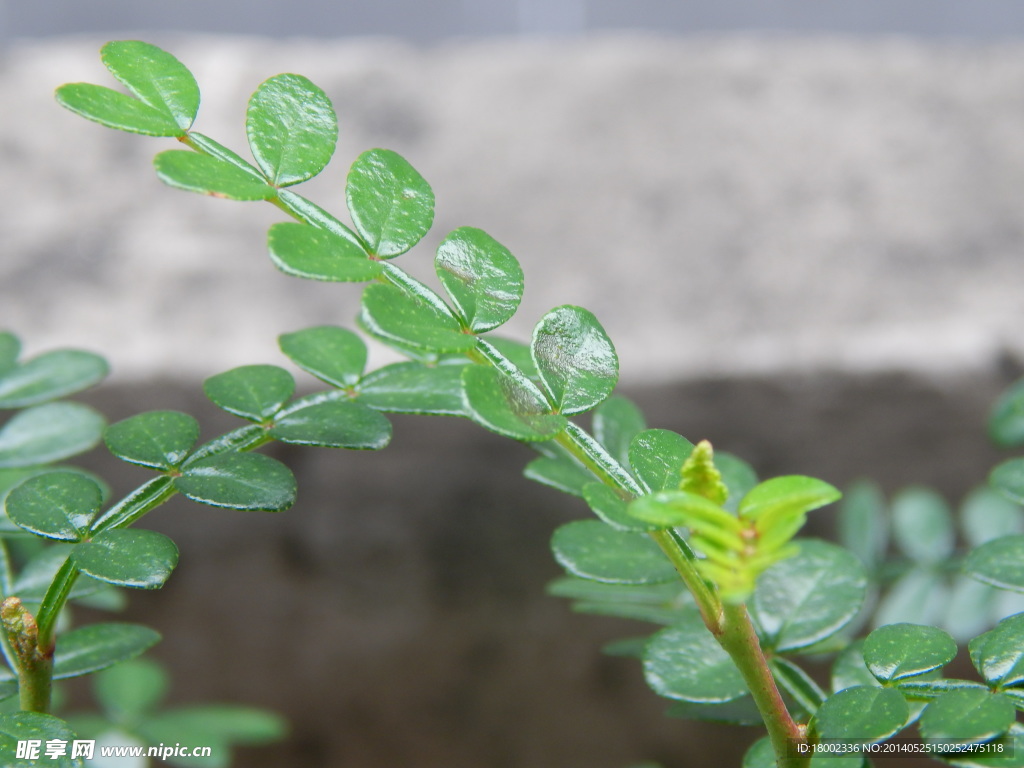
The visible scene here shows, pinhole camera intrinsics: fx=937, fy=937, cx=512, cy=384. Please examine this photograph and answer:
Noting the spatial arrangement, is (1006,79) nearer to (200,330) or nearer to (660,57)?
(660,57)

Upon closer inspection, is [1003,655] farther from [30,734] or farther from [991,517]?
[991,517]

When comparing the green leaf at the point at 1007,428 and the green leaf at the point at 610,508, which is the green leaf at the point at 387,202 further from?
the green leaf at the point at 1007,428

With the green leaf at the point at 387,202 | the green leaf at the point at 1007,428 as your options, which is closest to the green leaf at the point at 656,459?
the green leaf at the point at 387,202

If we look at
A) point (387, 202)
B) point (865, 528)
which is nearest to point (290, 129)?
point (387, 202)

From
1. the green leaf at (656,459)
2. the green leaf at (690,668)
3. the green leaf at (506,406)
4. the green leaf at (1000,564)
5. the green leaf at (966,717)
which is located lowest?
the green leaf at (966,717)

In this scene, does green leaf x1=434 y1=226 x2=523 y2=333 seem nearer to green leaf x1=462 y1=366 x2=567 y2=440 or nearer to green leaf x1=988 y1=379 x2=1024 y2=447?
Answer: green leaf x1=462 y1=366 x2=567 y2=440

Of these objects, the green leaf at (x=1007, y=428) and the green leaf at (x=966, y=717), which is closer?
the green leaf at (x=966, y=717)

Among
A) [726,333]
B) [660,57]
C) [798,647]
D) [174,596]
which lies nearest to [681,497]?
[798,647]

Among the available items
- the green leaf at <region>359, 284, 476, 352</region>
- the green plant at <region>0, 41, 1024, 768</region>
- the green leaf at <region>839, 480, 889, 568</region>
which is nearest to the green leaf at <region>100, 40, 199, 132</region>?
the green plant at <region>0, 41, 1024, 768</region>
